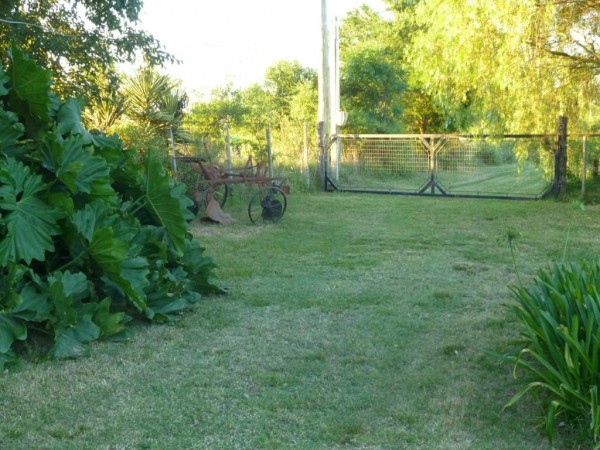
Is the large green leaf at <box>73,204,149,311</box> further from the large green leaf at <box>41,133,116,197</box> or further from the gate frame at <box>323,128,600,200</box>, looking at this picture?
the gate frame at <box>323,128,600,200</box>

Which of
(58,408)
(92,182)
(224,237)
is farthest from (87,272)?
(224,237)

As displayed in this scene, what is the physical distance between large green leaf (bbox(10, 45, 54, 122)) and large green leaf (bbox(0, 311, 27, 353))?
185 cm

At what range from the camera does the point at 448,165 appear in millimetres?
18625

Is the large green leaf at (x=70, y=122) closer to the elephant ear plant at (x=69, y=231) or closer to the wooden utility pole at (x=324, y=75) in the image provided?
the elephant ear plant at (x=69, y=231)

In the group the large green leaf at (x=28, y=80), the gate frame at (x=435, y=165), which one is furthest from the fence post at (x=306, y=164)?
the large green leaf at (x=28, y=80)

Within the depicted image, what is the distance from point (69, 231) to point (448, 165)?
13.5 meters

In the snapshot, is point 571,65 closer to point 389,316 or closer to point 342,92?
point 389,316

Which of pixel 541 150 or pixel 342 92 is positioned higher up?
pixel 342 92

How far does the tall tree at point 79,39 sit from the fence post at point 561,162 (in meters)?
8.39

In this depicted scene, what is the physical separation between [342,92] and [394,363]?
2638 cm

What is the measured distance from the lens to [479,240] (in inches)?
464

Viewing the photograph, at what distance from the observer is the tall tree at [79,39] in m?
11.1

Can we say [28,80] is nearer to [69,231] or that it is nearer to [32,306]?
[69,231]

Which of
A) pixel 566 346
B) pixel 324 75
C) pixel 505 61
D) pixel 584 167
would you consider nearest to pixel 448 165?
pixel 584 167
